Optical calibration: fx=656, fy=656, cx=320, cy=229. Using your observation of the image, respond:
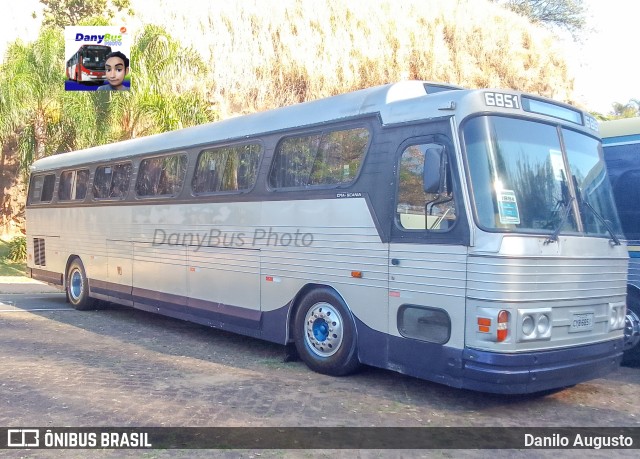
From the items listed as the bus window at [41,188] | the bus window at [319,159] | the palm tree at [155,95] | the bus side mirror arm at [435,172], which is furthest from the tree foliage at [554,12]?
the bus side mirror arm at [435,172]

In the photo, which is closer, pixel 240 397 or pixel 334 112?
pixel 240 397

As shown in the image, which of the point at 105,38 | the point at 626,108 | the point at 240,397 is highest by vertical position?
the point at 626,108

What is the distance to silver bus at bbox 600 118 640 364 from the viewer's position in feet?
27.6

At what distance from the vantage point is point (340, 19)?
95.8ft

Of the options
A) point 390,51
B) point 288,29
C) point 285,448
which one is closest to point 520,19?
point 390,51

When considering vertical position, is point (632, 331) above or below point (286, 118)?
below

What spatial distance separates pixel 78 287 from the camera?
44.3 ft

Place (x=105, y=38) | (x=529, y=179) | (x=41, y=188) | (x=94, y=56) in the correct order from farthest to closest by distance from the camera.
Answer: (x=105, y=38) < (x=94, y=56) < (x=41, y=188) < (x=529, y=179)

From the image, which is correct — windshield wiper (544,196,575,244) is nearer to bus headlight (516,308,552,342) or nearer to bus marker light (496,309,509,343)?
bus headlight (516,308,552,342)

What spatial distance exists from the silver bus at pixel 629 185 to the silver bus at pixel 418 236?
139 centimetres

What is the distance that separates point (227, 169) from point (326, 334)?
3.02 meters

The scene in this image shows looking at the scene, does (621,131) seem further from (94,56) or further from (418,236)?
(94,56)

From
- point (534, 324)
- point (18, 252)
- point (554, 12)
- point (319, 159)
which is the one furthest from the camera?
point (554, 12)

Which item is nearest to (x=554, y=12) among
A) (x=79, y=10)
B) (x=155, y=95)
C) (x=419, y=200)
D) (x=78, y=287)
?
(x=79, y=10)
